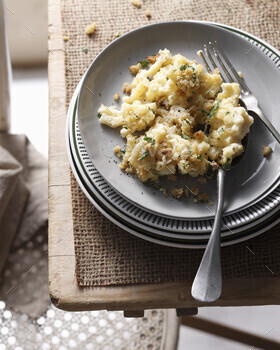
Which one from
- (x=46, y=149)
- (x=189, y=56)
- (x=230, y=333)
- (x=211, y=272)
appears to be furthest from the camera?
(x=46, y=149)

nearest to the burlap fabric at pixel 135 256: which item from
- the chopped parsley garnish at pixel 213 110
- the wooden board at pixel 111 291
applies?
the wooden board at pixel 111 291

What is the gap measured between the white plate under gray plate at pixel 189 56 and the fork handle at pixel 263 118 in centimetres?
2

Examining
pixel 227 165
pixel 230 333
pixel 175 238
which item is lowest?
pixel 230 333

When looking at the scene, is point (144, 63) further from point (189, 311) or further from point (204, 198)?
point (189, 311)

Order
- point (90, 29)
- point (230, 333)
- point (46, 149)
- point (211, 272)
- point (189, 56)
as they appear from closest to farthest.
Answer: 1. point (211, 272)
2. point (189, 56)
3. point (90, 29)
4. point (230, 333)
5. point (46, 149)

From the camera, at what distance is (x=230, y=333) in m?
1.34

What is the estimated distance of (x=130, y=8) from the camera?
3.74 ft

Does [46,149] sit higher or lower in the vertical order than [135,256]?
lower

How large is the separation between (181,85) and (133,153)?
0.50 ft

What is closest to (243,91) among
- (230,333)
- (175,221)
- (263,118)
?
(263,118)

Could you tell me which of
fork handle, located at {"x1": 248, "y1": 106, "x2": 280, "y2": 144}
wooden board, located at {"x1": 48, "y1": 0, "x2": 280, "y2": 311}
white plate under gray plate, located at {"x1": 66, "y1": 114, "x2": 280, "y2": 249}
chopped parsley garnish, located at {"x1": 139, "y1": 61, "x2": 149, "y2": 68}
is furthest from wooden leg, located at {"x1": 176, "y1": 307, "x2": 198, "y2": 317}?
chopped parsley garnish, located at {"x1": 139, "y1": 61, "x2": 149, "y2": 68}

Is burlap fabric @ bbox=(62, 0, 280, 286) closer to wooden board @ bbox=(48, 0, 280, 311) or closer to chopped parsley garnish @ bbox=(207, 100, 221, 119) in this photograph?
wooden board @ bbox=(48, 0, 280, 311)

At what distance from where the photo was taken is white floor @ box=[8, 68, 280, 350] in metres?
1.42

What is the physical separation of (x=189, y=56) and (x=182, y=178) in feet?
0.93
